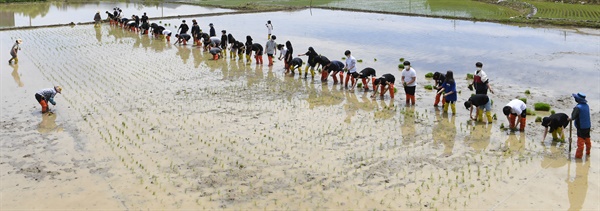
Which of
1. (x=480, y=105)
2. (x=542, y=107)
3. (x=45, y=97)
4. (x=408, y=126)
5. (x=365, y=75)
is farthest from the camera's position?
(x=365, y=75)

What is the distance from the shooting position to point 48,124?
38.9 feet

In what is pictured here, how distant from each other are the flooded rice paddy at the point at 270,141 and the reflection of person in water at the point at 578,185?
0.03 metres

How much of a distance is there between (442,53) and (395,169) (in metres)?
12.6

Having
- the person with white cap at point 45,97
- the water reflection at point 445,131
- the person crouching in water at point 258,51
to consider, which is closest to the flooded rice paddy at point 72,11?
the person crouching in water at point 258,51

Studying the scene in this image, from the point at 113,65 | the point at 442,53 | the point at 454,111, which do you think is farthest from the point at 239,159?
the point at 442,53

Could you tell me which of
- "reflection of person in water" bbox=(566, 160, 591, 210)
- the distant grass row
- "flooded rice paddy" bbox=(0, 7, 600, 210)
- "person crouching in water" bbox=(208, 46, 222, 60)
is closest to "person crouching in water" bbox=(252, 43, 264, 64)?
"flooded rice paddy" bbox=(0, 7, 600, 210)

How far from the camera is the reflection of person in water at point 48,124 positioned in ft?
37.7

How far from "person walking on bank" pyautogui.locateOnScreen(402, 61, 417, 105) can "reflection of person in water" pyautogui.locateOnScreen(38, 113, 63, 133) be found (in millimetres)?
7934

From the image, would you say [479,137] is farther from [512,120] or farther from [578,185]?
[578,185]

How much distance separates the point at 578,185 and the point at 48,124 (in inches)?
414

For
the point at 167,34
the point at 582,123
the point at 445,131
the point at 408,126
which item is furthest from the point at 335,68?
the point at 167,34

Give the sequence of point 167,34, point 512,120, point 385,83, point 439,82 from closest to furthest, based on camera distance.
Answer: point 512,120 < point 439,82 < point 385,83 < point 167,34

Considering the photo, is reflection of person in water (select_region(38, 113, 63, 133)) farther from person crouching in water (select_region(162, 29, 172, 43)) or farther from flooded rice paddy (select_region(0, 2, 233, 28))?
flooded rice paddy (select_region(0, 2, 233, 28))

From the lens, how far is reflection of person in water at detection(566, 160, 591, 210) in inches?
311
